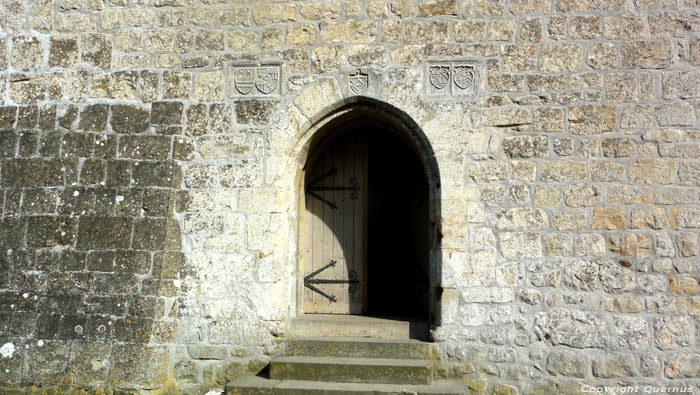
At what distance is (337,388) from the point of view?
162 inches

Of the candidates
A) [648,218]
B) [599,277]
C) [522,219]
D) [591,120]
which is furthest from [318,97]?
[648,218]

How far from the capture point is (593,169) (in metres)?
4.37

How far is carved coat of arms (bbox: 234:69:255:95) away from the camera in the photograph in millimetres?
4734

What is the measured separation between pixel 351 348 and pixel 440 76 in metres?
2.29

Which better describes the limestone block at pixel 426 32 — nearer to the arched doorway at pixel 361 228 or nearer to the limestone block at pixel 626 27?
the arched doorway at pixel 361 228

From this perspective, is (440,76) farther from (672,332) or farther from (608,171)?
(672,332)

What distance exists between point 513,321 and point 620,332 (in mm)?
784

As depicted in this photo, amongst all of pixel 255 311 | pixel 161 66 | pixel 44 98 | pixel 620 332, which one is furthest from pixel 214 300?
pixel 620 332

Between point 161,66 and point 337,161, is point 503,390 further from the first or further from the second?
point 161,66

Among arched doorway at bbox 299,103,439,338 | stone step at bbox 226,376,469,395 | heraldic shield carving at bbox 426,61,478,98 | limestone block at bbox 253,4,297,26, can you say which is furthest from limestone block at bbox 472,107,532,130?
stone step at bbox 226,376,469,395

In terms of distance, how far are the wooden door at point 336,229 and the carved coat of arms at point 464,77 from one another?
44.3 inches

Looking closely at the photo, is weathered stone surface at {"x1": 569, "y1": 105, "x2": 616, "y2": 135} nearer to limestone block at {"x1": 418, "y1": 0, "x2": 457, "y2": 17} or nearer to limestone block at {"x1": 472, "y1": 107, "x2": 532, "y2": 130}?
limestone block at {"x1": 472, "y1": 107, "x2": 532, "y2": 130}

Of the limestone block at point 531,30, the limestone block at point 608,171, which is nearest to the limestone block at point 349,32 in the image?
the limestone block at point 531,30

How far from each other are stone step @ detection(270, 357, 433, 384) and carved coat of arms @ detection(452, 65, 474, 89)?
2.18m
